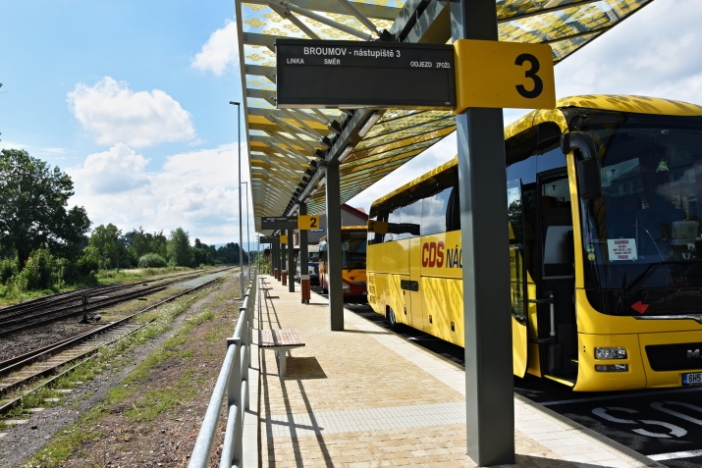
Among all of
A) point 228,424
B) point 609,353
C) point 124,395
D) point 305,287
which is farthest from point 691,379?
point 305,287

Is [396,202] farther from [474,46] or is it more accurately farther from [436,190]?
[474,46]

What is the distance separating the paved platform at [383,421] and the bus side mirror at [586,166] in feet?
7.64

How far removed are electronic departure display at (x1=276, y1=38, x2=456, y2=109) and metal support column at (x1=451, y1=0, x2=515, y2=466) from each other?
1.07ft

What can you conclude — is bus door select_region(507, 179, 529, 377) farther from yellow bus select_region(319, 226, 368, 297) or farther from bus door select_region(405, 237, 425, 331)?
yellow bus select_region(319, 226, 368, 297)

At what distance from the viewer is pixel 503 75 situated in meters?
4.77

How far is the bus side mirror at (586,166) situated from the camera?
5275 mm

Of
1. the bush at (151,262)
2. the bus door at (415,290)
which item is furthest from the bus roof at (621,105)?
the bush at (151,262)

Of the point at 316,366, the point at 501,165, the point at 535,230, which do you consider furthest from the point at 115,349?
the point at 501,165

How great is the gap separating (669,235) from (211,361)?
30.4ft

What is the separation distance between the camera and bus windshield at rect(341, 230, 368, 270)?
2333cm

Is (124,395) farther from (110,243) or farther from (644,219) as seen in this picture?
(110,243)

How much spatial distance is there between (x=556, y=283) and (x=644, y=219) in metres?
1.12

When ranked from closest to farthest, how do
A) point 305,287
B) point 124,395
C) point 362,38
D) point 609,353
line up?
point 609,353 → point 362,38 → point 124,395 → point 305,287

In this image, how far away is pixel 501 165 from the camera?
4.85 metres
